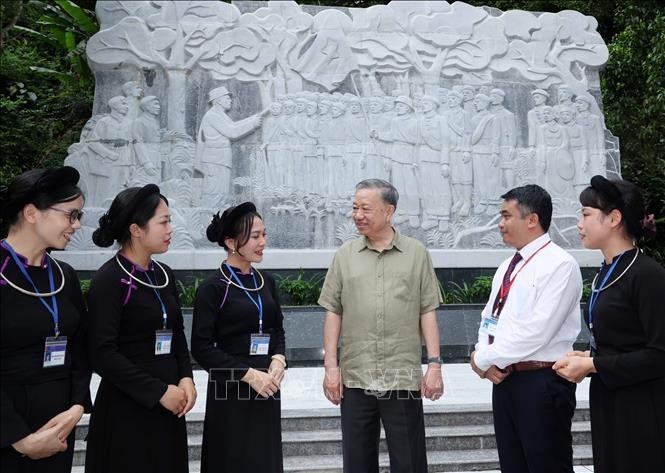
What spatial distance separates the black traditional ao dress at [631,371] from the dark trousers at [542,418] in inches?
5.3

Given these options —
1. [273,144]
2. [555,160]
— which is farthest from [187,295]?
[555,160]

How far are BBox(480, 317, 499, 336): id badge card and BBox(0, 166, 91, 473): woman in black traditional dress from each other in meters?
1.55

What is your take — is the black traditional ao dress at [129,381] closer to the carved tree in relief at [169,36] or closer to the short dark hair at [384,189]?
the short dark hair at [384,189]

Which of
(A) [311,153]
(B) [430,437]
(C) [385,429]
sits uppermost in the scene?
(A) [311,153]

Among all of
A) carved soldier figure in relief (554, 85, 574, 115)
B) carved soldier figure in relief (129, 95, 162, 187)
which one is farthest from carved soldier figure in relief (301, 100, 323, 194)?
carved soldier figure in relief (554, 85, 574, 115)

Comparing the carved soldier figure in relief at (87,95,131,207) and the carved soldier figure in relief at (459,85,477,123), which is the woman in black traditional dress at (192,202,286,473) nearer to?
the carved soldier figure in relief at (87,95,131,207)

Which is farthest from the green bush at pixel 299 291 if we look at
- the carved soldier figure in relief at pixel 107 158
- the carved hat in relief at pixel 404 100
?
the carved hat in relief at pixel 404 100

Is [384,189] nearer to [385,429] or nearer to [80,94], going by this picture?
[385,429]

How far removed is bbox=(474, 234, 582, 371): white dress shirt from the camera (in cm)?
258

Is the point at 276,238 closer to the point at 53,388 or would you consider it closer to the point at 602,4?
the point at 53,388

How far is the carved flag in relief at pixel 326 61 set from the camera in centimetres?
810

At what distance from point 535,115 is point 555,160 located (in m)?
0.61

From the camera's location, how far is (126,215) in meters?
2.58

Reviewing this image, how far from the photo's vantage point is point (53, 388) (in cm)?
225
